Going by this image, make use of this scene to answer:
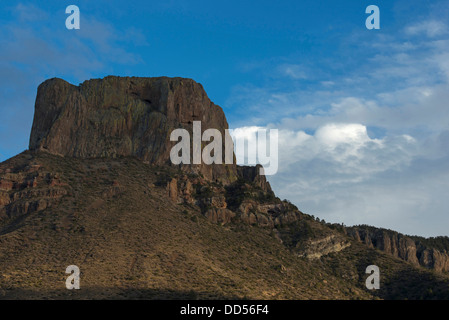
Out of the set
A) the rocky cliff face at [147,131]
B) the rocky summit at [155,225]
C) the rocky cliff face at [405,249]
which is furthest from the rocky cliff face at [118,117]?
the rocky cliff face at [405,249]

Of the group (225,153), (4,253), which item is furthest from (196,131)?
(4,253)

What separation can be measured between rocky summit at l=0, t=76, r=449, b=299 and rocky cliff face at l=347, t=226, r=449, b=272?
31 cm

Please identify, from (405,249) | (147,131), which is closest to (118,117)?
(147,131)

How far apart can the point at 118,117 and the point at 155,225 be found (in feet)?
116

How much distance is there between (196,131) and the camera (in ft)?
433

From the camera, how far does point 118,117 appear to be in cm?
12875

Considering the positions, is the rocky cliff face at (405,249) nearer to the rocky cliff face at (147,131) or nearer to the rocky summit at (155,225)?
the rocky summit at (155,225)

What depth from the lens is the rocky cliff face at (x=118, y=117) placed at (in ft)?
407

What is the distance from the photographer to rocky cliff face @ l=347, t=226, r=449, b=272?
12650 centimetres

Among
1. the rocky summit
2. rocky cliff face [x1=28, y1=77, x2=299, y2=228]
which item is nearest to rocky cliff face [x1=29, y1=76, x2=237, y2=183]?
rocky cliff face [x1=28, y1=77, x2=299, y2=228]

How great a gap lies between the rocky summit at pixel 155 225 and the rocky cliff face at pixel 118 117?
0.25 metres

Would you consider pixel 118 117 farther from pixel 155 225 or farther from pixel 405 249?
pixel 405 249

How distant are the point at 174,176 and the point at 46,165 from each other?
924 inches
